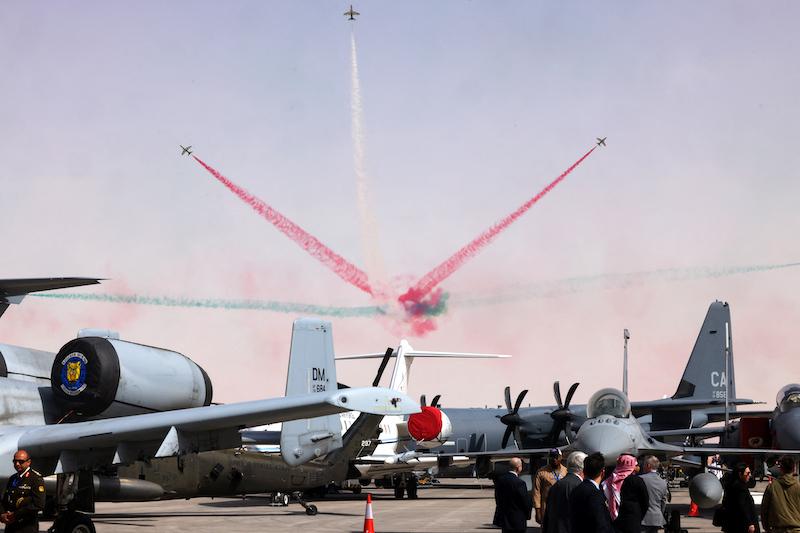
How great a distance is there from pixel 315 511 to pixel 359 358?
28053 mm

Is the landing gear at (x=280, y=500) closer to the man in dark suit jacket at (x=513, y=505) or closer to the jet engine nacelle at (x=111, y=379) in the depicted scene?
the jet engine nacelle at (x=111, y=379)

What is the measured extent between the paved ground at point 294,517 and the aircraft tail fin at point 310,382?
1.69 meters

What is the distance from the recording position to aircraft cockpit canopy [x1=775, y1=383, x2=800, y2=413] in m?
24.7

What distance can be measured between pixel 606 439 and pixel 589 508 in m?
12.4

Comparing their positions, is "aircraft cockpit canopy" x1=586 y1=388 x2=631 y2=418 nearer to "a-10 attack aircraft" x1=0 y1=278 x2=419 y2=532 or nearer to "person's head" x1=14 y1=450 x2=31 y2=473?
"a-10 attack aircraft" x1=0 y1=278 x2=419 y2=532

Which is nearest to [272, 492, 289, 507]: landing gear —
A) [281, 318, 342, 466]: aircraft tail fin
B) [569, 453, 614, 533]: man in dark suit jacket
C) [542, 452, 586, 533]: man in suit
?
[281, 318, 342, 466]: aircraft tail fin

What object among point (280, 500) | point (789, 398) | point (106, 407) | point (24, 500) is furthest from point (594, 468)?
point (280, 500)

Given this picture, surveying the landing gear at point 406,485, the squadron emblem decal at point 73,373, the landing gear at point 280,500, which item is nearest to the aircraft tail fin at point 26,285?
the squadron emblem decal at point 73,373

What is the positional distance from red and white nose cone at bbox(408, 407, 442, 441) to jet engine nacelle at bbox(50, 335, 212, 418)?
67.2 ft

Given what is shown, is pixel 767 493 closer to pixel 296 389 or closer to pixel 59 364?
pixel 59 364

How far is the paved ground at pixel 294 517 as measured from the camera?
21562 millimetres

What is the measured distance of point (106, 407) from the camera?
669 inches

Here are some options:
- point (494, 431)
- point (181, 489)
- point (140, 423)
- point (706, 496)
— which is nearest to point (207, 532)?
point (181, 489)

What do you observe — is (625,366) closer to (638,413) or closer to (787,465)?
(638,413)
